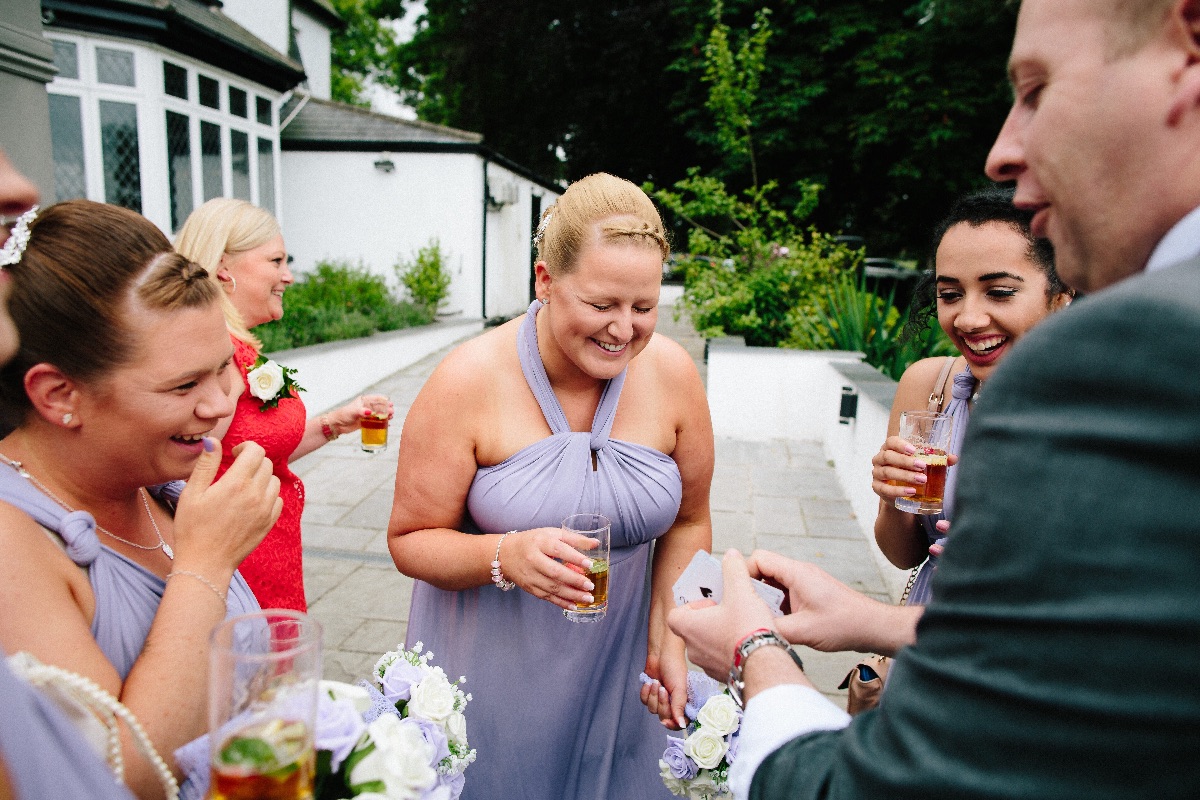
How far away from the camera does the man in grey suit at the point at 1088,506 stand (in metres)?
0.70

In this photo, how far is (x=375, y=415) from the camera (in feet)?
12.3

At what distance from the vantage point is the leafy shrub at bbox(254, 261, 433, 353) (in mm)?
10328

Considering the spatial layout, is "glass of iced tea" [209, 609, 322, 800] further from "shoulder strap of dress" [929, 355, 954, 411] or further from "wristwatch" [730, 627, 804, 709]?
"shoulder strap of dress" [929, 355, 954, 411]

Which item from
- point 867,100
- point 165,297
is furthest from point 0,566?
point 867,100

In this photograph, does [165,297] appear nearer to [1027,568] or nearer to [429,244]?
[1027,568]

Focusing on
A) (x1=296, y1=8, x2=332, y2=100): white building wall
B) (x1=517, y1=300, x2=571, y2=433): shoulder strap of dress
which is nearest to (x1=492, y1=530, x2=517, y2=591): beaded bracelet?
(x1=517, y1=300, x2=571, y2=433): shoulder strap of dress

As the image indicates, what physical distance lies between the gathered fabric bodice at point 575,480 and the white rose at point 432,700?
2.13 ft

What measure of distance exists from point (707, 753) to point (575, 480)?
2.73 ft

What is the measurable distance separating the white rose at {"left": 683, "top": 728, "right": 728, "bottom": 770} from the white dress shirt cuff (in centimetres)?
69

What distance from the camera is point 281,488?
3244mm

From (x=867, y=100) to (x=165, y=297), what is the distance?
20.1m

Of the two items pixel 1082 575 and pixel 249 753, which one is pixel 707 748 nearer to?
pixel 249 753

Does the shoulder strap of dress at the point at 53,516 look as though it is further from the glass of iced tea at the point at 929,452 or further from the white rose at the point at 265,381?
the glass of iced tea at the point at 929,452

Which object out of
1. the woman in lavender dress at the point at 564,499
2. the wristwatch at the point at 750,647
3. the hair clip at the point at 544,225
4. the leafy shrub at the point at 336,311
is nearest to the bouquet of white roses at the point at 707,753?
the woman in lavender dress at the point at 564,499
